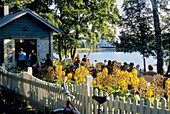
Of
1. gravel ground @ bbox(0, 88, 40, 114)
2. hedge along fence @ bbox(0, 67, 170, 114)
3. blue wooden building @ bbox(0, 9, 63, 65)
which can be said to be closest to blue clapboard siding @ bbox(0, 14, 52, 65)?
blue wooden building @ bbox(0, 9, 63, 65)

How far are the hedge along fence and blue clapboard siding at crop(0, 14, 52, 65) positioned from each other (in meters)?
5.54

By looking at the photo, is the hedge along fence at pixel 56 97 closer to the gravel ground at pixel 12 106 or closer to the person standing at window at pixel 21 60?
the gravel ground at pixel 12 106

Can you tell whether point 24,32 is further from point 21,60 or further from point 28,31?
point 21,60

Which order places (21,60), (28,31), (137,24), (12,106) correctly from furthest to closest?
(137,24) → (28,31) → (21,60) → (12,106)

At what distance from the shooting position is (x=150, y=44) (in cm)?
2244

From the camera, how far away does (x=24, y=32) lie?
47.6 feet

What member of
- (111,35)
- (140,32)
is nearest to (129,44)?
(140,32)

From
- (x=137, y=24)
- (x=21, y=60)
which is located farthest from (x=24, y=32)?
(x=137, y=24)

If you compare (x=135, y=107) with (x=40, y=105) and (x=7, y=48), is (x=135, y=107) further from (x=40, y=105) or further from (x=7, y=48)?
(x=7, y=48)

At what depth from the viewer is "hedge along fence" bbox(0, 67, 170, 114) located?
4215 millimetres

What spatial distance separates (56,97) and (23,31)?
9568 mm

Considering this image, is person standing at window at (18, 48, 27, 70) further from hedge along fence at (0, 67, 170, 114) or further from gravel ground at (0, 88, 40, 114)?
gravel ground at (0, 88, 40, 114)

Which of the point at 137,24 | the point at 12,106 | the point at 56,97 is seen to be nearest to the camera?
the point at 56,97

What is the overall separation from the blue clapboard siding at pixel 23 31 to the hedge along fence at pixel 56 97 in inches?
218
